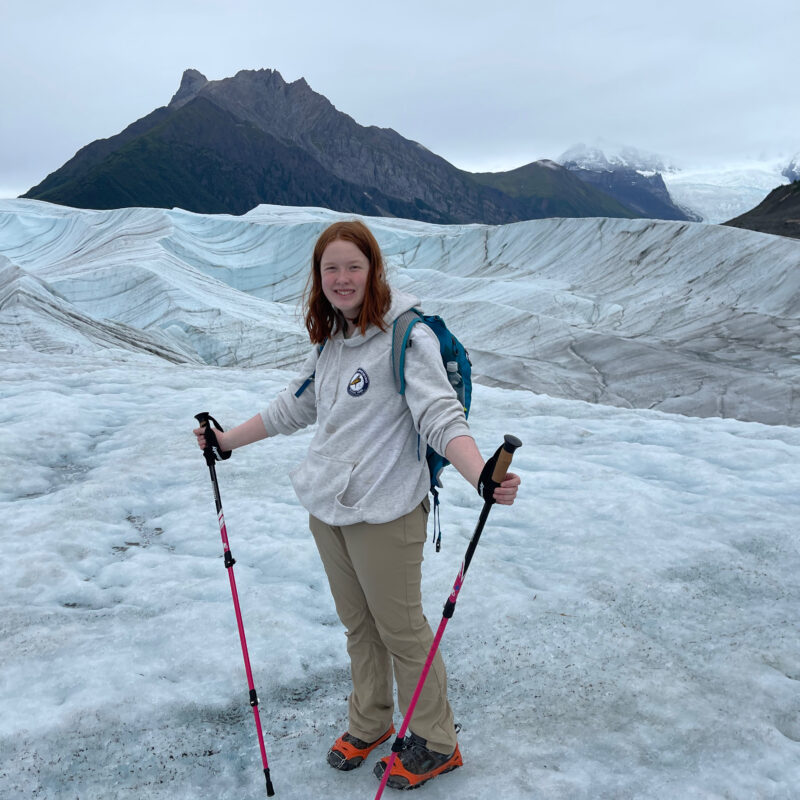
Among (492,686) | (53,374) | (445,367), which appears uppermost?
(445,367)

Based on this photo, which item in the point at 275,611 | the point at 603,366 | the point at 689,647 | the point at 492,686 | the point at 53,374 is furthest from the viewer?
the point at 603,366

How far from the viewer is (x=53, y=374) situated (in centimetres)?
873

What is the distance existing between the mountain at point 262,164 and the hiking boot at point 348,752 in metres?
113

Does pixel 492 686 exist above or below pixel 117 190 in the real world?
below

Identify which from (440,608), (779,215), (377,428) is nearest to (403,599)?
(377,428)

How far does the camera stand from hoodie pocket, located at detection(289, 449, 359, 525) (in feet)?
7.28

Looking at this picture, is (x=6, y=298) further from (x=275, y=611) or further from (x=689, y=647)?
(x=689, y=647)

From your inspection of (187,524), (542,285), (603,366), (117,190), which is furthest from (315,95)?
(187,524)

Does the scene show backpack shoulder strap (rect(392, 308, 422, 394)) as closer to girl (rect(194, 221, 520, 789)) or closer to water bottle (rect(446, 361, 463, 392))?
girl (rect(194, 221, 520, 789))

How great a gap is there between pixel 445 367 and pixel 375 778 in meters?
1.62

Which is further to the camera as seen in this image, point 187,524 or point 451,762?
point 187,524

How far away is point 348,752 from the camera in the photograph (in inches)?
101

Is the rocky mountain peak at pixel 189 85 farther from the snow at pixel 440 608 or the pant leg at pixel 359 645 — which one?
the pant leg at pixel 359 645

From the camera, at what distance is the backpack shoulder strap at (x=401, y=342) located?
217 cm
